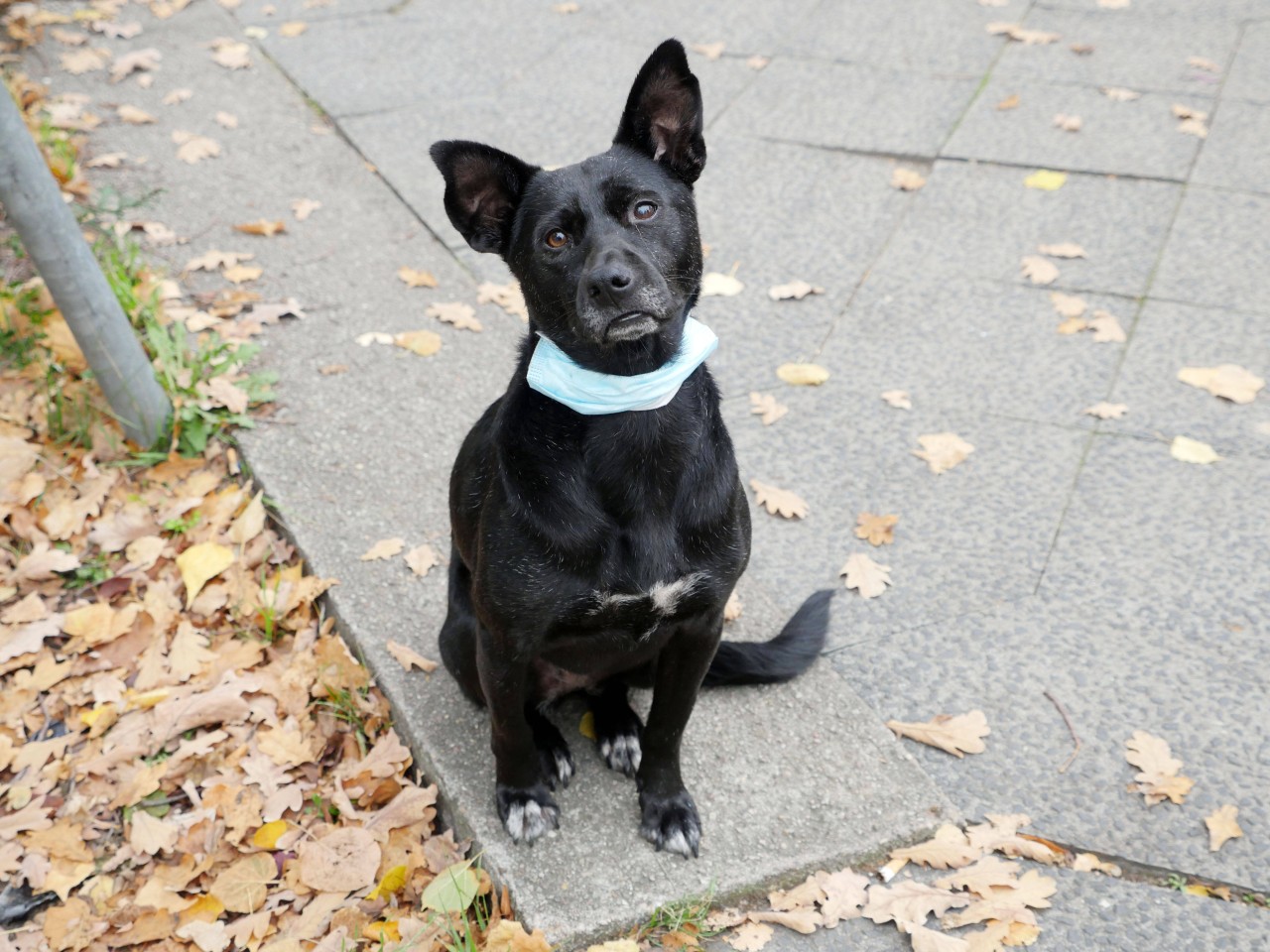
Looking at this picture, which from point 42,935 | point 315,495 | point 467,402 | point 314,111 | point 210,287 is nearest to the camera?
point 42,935

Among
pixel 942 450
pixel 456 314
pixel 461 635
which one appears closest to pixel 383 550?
pixel 461 635

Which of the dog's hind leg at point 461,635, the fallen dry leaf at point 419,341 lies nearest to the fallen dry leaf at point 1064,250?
the fallen dry leaf at point 419,341

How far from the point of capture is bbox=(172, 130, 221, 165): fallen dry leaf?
245 inches

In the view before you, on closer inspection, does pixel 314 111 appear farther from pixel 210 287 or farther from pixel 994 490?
pixel 994 490

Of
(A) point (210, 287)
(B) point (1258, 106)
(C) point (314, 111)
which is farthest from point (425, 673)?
(B) point (1258, 106)

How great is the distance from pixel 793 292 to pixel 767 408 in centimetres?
92

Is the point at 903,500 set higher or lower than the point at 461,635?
lower

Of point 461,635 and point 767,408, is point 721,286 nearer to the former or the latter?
point 767,408

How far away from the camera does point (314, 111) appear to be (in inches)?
267

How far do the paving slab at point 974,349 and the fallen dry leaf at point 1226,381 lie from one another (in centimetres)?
30

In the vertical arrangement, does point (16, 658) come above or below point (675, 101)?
below

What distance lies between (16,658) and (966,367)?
3.89m

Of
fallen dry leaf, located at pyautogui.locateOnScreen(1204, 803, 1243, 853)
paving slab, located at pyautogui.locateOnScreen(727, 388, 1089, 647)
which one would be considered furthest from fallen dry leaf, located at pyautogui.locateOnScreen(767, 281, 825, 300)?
fallen dry leaf, located at pyautogui.locateOnScreen(1204, 803, 1243, 853)

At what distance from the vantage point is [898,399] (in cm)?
459
